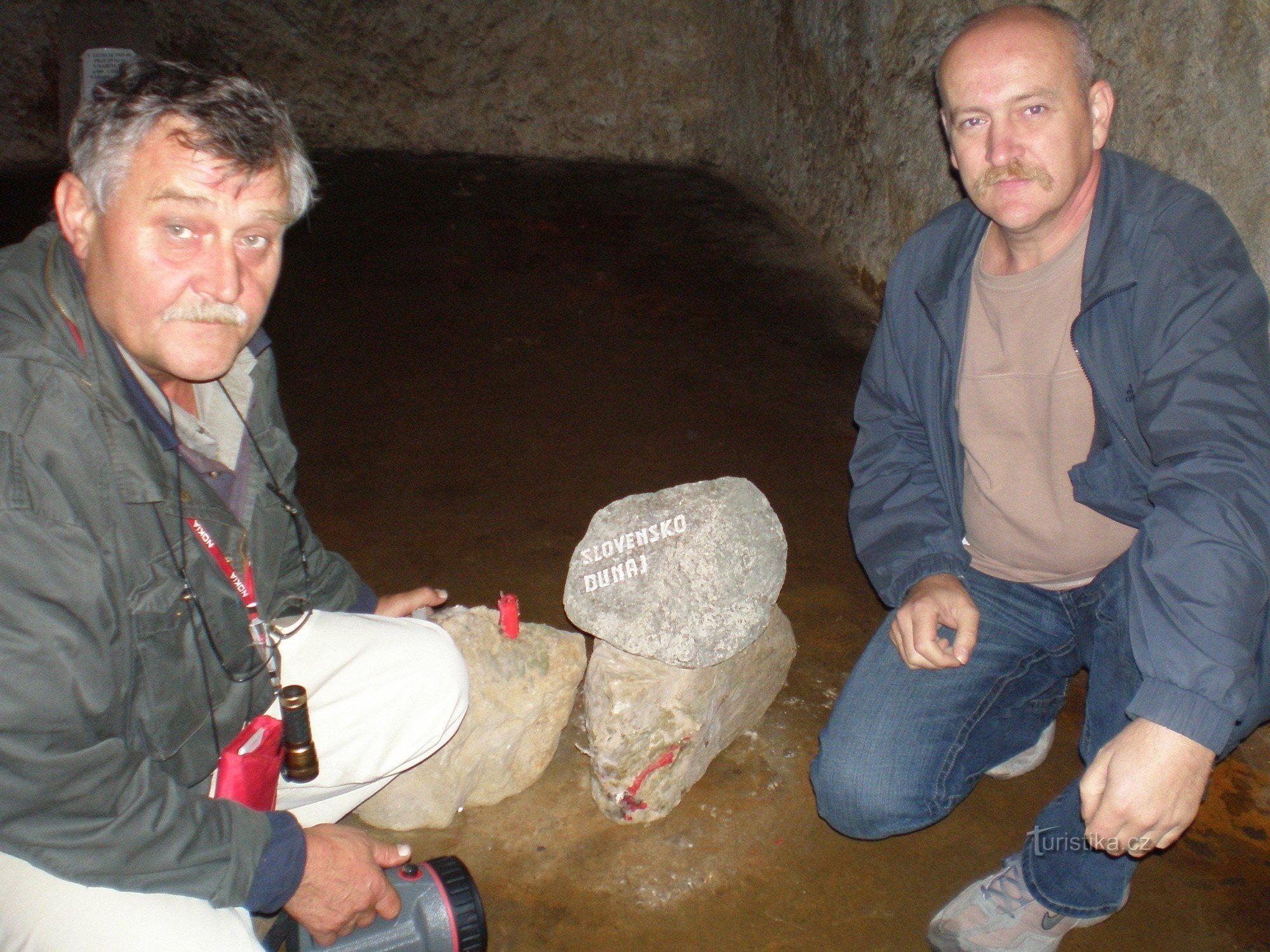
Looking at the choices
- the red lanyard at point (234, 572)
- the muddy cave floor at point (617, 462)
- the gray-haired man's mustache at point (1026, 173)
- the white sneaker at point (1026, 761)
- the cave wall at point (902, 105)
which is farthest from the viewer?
the cave wall at point (902, 105)

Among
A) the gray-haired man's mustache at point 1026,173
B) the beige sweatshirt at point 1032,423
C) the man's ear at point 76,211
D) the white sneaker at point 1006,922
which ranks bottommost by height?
the white sneaker at point 1006,922

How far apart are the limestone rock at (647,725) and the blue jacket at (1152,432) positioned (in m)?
0.42

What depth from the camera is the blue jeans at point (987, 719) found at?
5.44 feet

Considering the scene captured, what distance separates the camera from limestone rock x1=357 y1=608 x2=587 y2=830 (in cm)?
196

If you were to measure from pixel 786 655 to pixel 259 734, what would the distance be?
3.88 ft

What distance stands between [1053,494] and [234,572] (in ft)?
4.52

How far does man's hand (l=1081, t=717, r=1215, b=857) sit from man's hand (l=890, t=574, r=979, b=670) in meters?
0.40

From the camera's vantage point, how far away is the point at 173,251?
4.30ft

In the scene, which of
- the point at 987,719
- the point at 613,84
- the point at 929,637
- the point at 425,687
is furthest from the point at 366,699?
the point at 613,84

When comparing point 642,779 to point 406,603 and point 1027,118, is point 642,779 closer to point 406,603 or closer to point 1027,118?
point 406,603

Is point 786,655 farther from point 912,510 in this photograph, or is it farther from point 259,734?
point 259,734

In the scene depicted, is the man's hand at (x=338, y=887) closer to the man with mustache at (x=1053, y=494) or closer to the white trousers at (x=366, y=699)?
the white trousers at (x=366, y=699)

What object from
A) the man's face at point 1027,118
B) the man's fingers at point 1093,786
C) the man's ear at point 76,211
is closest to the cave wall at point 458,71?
the man's face at point 1027,118
